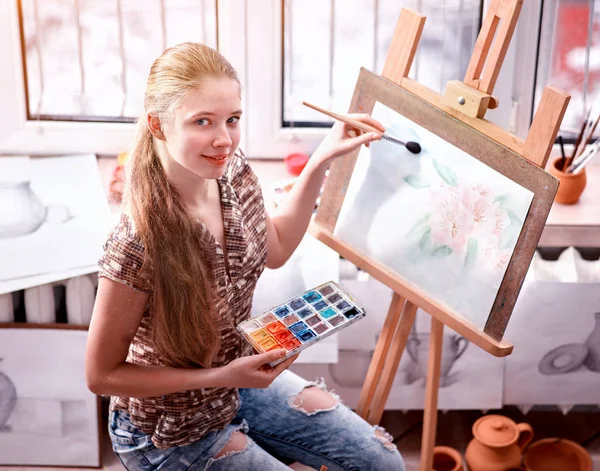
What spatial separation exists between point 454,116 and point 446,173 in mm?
103

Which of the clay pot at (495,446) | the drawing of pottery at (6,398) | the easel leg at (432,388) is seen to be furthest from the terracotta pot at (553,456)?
the drawing of pottery at (6,398)

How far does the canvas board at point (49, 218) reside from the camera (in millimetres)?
1972

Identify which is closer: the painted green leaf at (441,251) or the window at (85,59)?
the painted green leaf at (441,251)

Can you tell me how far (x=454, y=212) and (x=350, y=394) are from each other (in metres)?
0.75

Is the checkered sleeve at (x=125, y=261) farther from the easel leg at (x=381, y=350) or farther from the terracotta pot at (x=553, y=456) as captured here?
the terracotta pot at (x=553, y=456)

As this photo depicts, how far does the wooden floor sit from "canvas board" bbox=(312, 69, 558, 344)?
0.79 meters

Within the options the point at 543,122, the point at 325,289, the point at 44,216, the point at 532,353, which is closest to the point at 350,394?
the point at 532,353

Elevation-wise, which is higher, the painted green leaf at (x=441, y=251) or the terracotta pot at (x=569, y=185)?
the painted green leaf at (x=441, y=251)

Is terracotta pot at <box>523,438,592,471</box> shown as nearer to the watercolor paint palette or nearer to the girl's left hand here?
the watercolor paint palette

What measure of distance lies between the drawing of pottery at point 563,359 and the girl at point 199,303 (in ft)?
2.02

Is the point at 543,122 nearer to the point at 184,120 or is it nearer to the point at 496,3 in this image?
the point at 496,3

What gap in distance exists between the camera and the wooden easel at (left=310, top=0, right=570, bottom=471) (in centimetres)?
144

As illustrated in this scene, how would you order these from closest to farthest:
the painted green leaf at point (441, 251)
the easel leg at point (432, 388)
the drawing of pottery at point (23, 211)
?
the painted green leaf at point (441, 251), the easel leg at point (432, 388), the drawing of pottery at point (23, 211)

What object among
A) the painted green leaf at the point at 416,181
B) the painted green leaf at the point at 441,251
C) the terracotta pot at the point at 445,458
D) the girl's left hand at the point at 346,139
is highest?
the girl's left hand at the point at 346,139
